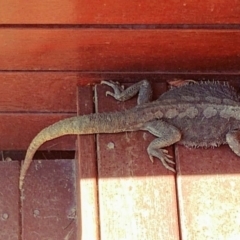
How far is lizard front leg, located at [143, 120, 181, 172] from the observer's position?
8.31 ft

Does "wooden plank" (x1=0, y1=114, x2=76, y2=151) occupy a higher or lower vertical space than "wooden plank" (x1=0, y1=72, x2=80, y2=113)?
lower

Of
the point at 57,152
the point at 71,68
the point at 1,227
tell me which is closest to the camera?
the point at 71,68

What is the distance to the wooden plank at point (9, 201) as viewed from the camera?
2.82 metres

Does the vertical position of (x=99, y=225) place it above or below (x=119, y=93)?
below

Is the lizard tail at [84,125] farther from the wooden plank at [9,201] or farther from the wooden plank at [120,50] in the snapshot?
the wooden plank at [9,201]

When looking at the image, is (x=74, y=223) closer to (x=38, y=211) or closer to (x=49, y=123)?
(x=38, y=211)

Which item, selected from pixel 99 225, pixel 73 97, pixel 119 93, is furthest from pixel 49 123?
pixel 99 225

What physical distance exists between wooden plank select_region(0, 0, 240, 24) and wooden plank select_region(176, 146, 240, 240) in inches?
18.2

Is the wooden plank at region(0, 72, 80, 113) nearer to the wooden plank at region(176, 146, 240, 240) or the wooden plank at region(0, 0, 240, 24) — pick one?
the wooden plank at region(0, 0, 240, 24)

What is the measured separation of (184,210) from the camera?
248cm

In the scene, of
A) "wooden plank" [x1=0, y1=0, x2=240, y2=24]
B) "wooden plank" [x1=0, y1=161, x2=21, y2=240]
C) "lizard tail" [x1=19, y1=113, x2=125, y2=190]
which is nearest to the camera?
"wooden plank" [x1=0, y1=0, x2=240, y2=24]

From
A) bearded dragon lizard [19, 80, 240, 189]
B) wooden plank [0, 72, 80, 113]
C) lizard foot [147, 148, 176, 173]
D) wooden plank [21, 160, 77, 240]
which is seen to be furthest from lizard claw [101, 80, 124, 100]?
wooden plank [21, 160, 77, 240]

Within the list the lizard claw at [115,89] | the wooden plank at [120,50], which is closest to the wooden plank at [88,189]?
the lizard claw at [115,89]

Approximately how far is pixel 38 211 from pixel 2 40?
0.71m
